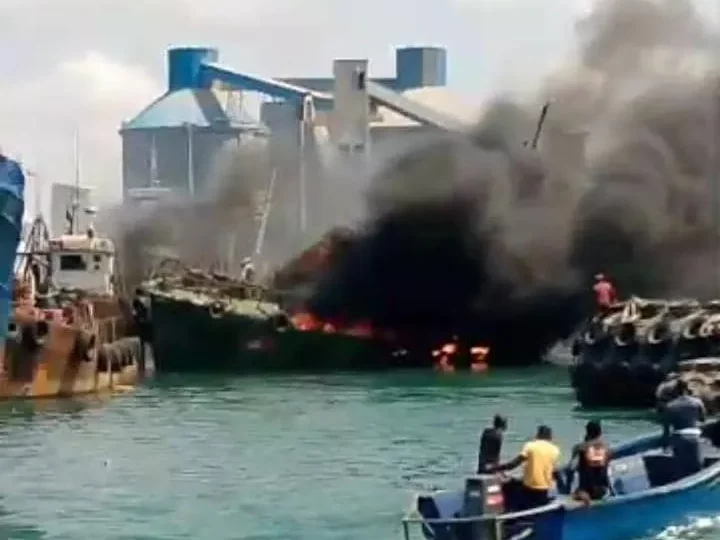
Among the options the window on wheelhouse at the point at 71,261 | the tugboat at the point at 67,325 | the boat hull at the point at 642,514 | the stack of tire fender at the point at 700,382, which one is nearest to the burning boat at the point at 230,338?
the tugboat at the point at 67,325

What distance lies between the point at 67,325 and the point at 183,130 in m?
115

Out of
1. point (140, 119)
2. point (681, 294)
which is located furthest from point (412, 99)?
point (681, 294)

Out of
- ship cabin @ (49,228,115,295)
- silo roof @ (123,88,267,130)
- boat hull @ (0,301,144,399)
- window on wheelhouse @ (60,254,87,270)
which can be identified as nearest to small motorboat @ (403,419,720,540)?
boat hull @ (0,301,144,399)

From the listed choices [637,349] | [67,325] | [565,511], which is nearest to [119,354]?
[67,325]

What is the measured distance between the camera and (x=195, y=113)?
7333 inches

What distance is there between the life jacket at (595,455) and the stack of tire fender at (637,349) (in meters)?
29.1

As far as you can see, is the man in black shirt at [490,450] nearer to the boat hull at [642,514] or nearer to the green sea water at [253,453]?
the boat hull at [642,514]

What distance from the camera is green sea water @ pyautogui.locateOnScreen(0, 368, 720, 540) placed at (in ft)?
131

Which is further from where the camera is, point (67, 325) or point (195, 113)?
point (195, 113)

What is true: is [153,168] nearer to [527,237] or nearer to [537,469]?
[527,237]

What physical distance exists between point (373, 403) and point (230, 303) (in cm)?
2275

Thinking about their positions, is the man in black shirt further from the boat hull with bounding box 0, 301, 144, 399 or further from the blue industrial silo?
the blue industrial silo

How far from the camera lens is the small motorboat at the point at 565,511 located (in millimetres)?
31281

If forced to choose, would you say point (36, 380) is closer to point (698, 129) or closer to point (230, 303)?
point (230, 303)
